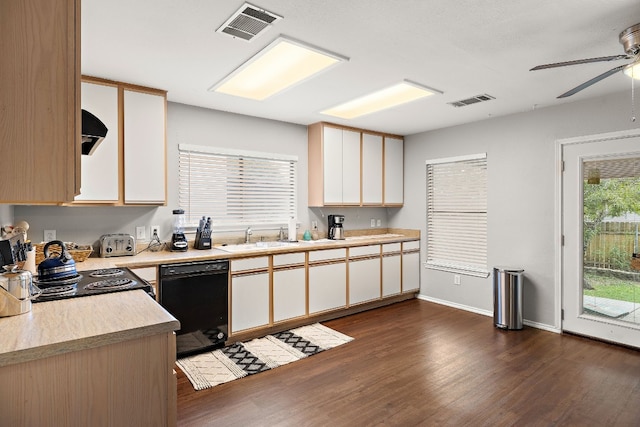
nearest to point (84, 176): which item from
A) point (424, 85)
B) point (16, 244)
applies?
point (16, 244)

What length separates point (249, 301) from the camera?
3.64 metres

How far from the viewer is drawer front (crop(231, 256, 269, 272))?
3.52 m

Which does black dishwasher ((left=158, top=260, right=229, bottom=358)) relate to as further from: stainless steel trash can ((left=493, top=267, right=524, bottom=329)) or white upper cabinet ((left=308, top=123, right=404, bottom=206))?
stainless steel trash can ((left=493, top=267, right=524, bottom=329))

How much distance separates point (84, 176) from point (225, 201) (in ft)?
4.85

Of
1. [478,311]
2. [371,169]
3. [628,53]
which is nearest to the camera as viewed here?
[628,53]

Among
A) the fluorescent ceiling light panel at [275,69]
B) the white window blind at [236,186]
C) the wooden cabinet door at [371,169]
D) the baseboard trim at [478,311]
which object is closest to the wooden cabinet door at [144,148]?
the white window blind at [236,186]

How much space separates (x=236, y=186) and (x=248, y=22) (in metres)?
2.36

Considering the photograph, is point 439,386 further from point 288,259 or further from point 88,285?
point 88,285

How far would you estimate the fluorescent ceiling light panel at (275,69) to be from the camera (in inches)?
105

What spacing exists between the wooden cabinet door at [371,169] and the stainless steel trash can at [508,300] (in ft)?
6.39

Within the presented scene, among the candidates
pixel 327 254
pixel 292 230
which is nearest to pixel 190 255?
pixel 292 230

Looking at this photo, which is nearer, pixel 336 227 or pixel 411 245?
pixel 336 227

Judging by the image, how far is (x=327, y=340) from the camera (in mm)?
3693

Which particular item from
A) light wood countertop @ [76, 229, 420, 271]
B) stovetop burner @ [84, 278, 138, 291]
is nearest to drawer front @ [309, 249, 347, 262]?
light wood countertop @ [76, 229, 420, 271]
